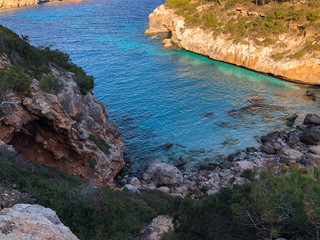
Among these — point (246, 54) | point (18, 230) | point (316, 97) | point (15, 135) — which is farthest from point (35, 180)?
point (246, 54)

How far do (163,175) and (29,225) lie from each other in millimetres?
14658

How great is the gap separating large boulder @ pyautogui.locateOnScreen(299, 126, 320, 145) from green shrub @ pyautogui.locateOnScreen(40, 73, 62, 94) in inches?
951

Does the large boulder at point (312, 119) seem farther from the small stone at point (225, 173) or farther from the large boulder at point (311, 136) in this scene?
the small stone at point (225, 173)

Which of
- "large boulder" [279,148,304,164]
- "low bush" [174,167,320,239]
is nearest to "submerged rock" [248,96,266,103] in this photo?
"large boulder" [279,148,304,164]

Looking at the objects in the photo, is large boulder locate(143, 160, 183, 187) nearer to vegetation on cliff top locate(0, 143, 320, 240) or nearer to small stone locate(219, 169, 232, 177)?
small stone locate(219, 169, 232, 177)

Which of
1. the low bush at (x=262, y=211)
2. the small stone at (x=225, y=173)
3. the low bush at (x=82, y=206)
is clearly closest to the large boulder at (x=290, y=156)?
the small stone at (x=225, y=173)

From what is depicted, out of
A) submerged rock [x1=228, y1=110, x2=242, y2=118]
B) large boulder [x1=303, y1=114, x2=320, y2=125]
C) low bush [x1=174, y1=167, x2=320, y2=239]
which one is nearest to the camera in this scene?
low bush [x1=174, y1=167, x2=320, y2=239]

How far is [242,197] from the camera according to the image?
36.5 ft

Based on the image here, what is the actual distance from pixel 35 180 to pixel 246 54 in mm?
42806

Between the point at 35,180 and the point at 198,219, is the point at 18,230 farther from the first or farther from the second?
the point at 198,219

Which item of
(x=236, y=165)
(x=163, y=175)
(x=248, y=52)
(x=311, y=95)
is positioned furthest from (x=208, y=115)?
(x=248, y=52)

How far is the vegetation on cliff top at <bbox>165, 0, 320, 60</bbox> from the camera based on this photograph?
1634 inches

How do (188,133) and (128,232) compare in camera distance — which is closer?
(128,232)

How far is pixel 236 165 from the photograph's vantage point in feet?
76.7
